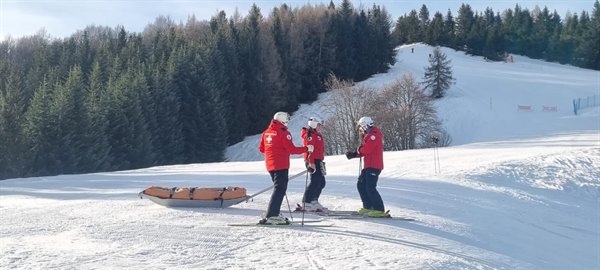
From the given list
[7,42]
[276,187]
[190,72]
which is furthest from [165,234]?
[7,42]

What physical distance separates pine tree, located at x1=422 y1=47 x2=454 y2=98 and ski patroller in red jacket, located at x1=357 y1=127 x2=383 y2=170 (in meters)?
54.0

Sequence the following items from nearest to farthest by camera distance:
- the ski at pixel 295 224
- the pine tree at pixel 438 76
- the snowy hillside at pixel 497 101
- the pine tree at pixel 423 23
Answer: the ski at pixel 295 224 < the snowy hillside at pixel 497 101 < the pine tree at pixel 438 76 < the pine tree at pixel 423 23

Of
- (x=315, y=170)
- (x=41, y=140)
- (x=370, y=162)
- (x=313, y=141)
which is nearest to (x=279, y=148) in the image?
(x=315, y=170)

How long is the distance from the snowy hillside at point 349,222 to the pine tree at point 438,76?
39444mm

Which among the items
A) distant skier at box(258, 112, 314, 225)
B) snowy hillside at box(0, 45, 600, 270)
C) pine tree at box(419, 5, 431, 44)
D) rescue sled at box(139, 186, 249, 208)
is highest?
pine tree at box(419, 5, 431, 44)

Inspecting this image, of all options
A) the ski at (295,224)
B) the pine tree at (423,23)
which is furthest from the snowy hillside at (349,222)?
the pine tree at (423,23)

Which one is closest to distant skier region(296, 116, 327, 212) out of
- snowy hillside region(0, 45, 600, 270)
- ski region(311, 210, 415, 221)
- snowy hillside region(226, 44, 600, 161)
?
ski region(311, 210, 415, 221)

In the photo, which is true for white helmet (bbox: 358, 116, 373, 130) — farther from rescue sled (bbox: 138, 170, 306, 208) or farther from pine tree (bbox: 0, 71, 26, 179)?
pine tree (bbox: 0, 71, 26, 179)

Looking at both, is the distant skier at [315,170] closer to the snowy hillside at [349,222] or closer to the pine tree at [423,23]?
the snowy hillside at [349,222]

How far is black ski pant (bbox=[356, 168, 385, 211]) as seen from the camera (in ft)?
41.0

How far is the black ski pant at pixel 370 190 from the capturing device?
1251cm

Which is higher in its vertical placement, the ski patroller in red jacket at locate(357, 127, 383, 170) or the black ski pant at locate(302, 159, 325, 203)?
the ski patroller in red jacket at locate(357, 127, 383, 170)

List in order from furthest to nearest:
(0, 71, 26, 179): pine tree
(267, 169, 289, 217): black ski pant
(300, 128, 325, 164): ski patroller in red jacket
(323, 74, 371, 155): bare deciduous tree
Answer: (323, 74, 371, 155): bare deciduous tree
(0, 71, 26, 179): pine tree
(300, 128, 325, 164): ski patroller in red jacket
(267, 169, 289, 217): black ski pant

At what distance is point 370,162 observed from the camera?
1256cm
